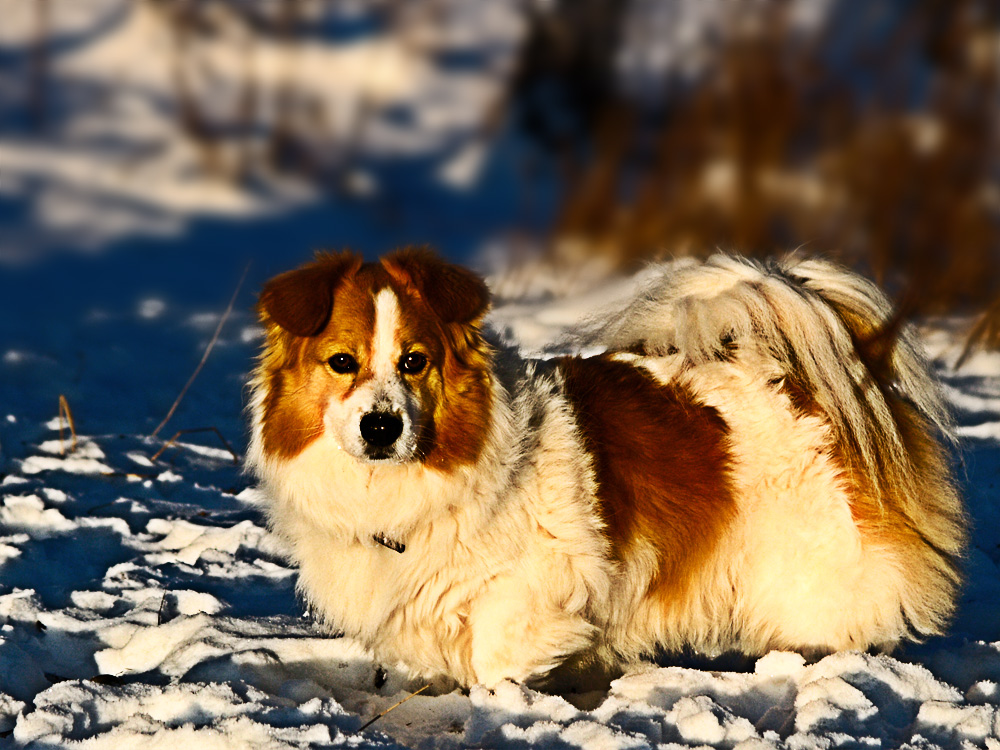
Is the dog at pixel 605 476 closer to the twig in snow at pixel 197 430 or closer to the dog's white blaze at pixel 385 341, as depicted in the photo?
the dog's white blaze at pixel 385 341

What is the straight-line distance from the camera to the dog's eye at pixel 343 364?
3.15 meters

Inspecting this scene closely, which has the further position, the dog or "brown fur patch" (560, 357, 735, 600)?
"brown fur patch" (560, 357, 735, 600)

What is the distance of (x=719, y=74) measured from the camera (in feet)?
18.0

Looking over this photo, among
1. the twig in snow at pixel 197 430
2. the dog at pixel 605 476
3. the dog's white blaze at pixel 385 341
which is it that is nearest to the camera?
the dog's white blaze at pixel 385 341

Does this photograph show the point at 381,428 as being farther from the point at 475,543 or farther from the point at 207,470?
the point at 207,470

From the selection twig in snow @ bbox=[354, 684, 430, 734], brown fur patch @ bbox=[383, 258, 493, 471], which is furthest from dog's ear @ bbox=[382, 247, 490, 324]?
twig in snow @ bbox=[354, 684, 430, 734]

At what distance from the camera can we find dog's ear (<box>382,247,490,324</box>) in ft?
10.7

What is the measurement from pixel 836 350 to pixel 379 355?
165cm

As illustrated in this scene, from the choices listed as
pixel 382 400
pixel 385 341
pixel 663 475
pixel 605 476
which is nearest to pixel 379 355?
pixel 385 341

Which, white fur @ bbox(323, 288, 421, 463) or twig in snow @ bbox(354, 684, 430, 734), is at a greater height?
white fur @ bbox(323, 288, 421, 463)

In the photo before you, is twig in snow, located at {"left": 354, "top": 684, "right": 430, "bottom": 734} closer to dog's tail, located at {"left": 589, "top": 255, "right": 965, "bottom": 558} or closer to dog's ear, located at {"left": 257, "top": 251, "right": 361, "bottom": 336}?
dog's ear, located at {"left": 257, "top": 251, "right": 361, "bottom": 336}

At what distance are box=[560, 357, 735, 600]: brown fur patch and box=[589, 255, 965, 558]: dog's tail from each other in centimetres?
27

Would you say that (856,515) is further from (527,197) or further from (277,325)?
(527,197)

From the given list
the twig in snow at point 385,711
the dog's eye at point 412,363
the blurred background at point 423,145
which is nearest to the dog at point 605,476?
the dog's eye at point 412,363
